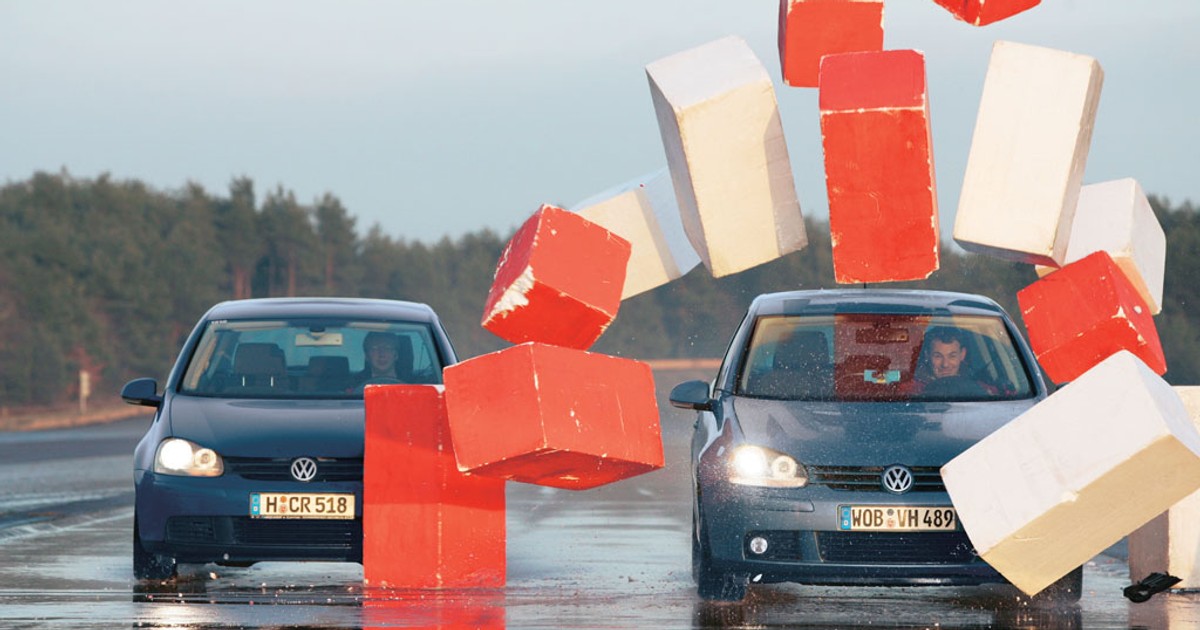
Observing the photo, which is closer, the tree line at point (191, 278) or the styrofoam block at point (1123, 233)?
the styrofoam block at point (1123, 233)

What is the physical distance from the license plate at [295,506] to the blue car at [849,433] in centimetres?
197

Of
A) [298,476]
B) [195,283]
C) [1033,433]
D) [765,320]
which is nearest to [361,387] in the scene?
[298,476]

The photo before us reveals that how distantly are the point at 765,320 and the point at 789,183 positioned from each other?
3.42ft

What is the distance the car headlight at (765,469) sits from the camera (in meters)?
10.3

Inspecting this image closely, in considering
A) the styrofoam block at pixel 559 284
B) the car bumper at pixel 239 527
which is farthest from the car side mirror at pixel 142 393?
the styrofoam block at pixel 559 284

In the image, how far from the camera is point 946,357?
11.6 m

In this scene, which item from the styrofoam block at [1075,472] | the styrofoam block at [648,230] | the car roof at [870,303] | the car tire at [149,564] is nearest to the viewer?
the styrofoam block at [1075,472]

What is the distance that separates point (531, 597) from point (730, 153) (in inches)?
102

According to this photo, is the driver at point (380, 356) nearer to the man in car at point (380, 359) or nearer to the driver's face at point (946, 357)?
the man in car at point (380, 359)

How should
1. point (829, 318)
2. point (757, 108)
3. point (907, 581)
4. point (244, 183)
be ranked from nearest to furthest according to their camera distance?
point (907, 581) < point (757, 108) < point (829, 318) < point (244, 183)

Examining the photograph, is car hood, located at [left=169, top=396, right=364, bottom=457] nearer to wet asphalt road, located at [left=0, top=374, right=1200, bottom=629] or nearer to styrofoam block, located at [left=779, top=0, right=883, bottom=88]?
wet asphalt road, located at [left=0, top=374, right=1200, bottom=629]

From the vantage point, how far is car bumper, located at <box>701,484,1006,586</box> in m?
10.1

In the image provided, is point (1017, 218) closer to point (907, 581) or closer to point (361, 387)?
point (907, 581)

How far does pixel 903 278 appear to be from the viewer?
34.7 ft
